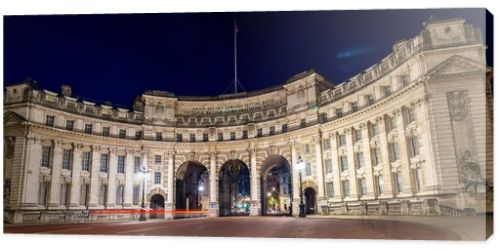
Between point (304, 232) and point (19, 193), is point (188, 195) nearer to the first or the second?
point (19, 193)

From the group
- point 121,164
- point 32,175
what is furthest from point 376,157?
point 32,175

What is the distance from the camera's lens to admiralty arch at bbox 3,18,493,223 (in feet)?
37.7

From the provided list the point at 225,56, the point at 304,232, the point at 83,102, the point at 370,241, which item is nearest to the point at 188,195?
the point at 83,102

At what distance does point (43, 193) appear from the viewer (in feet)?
54.7

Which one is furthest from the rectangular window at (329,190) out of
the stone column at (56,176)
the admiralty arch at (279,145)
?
the stone column at (56,176)

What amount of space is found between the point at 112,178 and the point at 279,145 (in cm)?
812

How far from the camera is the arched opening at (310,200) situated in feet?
61.3

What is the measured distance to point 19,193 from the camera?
15.2m

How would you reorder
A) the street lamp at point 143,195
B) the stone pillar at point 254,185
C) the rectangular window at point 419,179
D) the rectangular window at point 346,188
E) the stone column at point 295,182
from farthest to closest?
the stone pillar at point 254,185 < the stone column at point 295,182 < the street lamp at point 143,195 < the rectangular window at point 346,188 < the rectangular window at point 419,179

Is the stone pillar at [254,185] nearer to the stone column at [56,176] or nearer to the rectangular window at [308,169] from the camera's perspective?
the rectangular window at [308,169]

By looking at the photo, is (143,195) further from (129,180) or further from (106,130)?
(106,130)

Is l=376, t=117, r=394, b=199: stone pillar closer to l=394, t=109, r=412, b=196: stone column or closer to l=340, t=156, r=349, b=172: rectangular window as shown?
l=394, t=109, r=412, b=196: stone column

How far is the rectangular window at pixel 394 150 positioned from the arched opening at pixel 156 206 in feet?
33.7

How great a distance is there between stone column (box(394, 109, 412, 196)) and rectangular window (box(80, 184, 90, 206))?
1330cm
